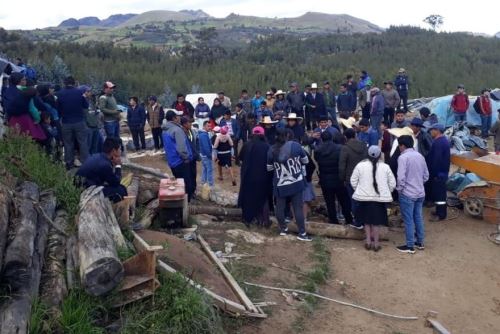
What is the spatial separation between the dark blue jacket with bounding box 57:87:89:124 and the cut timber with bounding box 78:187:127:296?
11.3 feet

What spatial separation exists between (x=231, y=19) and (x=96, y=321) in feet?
306

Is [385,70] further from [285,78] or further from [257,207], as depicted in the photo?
[257,207]

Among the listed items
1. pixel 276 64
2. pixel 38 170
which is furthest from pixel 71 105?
pixel 276 64

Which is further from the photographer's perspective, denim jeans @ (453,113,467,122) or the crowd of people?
denim jeans @ (453,113,467,122)

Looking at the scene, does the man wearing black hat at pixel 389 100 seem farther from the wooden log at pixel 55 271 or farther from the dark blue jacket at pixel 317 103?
the wooden log at pixel 55 271

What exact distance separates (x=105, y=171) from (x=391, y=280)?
3917 mm

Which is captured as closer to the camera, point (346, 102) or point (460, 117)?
point (346, 102)

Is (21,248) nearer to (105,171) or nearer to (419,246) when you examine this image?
(105,171)

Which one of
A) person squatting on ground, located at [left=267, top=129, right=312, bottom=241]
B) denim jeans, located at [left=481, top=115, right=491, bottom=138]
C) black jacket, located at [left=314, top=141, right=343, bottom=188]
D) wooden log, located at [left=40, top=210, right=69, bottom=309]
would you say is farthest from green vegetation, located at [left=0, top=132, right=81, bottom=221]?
denim jeans, located at [left=481, top=115, right=491, bottom=138]

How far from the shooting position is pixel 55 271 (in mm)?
4883

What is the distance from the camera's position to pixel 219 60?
31781mm

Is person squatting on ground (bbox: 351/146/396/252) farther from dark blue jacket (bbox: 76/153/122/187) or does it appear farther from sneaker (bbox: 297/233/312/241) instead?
dark blue jacket (bbox: 76/153/122/187)

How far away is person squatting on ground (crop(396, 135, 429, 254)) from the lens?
784 centimetres

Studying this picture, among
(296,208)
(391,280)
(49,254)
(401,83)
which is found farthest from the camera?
(401,83)
